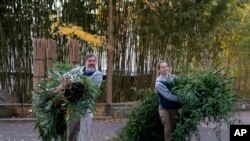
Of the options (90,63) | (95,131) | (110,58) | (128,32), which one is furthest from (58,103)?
(128,32)

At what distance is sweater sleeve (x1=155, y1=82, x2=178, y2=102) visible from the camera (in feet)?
19.0

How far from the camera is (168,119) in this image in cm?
585

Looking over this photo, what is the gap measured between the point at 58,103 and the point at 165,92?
4.59 ft

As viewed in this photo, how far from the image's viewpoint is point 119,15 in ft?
38.5

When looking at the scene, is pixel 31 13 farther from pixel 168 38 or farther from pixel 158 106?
pixel 158 106

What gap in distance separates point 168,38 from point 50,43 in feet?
11.7

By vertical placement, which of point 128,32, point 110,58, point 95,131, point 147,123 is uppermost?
point 128,32

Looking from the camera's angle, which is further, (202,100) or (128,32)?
(128,32)

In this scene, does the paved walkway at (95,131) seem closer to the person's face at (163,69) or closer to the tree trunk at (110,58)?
the tree trunk at (110,58)

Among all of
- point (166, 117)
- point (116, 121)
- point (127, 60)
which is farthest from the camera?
point (127, 60)

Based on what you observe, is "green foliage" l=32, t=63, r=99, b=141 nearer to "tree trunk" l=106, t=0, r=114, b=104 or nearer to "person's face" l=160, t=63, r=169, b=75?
"person's face" l=160, t=63, r=169, b=75

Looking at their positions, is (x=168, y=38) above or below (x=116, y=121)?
above

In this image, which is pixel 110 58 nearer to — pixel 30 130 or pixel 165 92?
pixel 30 130

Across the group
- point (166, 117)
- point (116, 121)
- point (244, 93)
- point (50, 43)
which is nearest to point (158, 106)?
point (166, 117)
